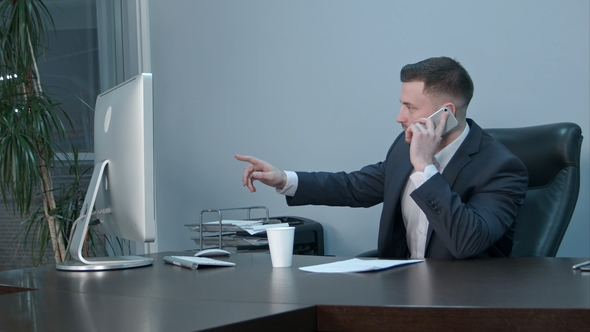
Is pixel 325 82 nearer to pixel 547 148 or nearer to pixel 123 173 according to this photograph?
pixel 547 148

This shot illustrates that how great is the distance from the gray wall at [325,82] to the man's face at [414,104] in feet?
1.82

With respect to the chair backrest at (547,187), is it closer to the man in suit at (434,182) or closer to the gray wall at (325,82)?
the man in suit at (434,182)

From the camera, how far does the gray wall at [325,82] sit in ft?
7.55

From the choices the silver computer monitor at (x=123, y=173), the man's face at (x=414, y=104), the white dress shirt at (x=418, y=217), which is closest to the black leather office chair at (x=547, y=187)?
the white dress shirt at (x=418, y=217)

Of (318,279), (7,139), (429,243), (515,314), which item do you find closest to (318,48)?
(429,243)

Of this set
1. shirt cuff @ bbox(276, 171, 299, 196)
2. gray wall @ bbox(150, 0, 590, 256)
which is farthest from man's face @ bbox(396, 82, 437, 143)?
gray wall @ bbox(150, 0, 590, 256)

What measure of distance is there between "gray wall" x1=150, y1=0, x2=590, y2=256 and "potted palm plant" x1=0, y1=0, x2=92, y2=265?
61 centimetres

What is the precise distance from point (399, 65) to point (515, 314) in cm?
193

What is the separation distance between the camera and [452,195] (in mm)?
1558

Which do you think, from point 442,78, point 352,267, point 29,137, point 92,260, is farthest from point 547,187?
point 29,137

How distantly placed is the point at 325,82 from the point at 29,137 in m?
1.47

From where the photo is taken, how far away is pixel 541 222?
1.89m

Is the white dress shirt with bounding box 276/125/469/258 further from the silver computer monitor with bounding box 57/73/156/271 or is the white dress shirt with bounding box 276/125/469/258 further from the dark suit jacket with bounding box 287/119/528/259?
the silver computer monitor with bounding box 57/73/156/271

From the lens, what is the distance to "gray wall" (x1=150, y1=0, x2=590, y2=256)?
230 centimetres
